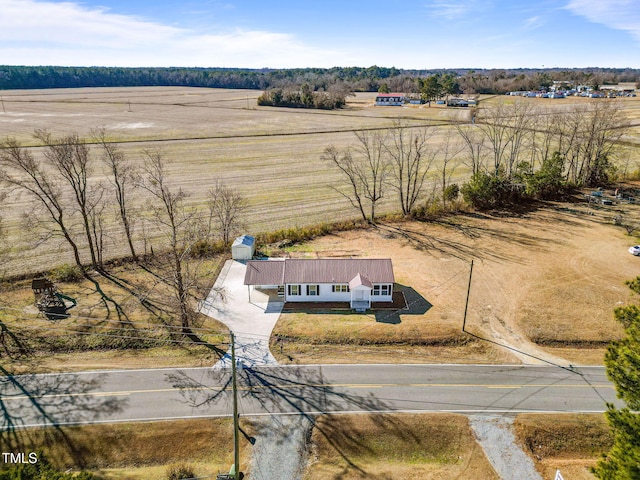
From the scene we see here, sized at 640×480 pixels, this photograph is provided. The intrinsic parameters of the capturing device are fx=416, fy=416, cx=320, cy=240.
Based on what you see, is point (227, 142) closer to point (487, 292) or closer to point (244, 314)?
point (244, 314)

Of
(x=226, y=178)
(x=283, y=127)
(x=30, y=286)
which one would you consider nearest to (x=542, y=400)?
(x=30, y=286)

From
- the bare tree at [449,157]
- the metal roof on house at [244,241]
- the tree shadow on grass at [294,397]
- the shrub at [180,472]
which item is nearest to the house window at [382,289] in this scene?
the tree shadow on grass at [294,397]

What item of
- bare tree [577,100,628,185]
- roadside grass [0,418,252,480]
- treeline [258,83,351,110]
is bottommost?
roadside grass [0,418,252,480]

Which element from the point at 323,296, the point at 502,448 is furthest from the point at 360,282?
the point at 502,448

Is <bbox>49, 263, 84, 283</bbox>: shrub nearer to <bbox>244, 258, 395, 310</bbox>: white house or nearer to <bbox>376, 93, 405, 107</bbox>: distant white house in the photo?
<bbox>244, 258, 395, 310</bbox>: white house

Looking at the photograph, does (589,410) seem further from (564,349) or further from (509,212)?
(509,212)

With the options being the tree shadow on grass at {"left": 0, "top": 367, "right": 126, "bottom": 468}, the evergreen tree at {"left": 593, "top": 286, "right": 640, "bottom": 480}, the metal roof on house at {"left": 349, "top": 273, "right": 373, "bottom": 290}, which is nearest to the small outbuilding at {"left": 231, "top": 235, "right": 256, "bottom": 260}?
the metal roof on house at {"left": 349, "top": 273, "right": 373, "bottom": 290}

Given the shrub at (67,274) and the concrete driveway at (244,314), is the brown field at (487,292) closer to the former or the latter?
the concrete driveway at (244,314)
